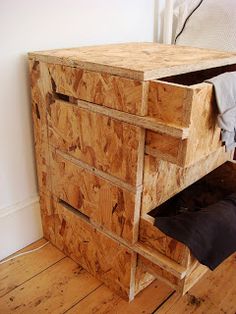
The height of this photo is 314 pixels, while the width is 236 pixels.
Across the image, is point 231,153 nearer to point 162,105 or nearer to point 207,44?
point 207,44

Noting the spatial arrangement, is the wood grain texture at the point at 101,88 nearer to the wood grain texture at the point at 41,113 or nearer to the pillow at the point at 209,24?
the wood grain texture at the point at 41,113

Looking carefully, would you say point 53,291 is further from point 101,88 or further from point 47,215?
point 101,88

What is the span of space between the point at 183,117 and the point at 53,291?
784 millimetres

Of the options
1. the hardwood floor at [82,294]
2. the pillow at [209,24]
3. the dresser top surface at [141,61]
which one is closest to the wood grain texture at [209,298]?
the hardwood floor at [82,294]

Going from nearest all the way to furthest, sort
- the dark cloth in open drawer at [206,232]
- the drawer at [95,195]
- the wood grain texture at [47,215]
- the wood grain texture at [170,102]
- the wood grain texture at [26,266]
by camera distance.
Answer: the wood grain texture at [170,102] < the dark cloth in open drawer at [206,232] < the drawer at [95,195] < the wood grain texture at [26,266] < the wood grain texture at [47,215]

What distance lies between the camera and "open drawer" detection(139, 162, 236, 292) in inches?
A: 34.1

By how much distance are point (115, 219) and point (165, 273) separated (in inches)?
8.7

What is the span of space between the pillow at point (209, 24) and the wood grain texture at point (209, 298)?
3.21 ft

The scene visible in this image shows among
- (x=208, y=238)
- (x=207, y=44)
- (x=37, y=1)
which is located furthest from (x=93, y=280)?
(x=207, y=44)

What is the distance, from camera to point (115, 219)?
98 centimetres

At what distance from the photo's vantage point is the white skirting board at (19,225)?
1.21 meters

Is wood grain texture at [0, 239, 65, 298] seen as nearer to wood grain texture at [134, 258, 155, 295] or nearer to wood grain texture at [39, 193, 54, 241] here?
wood grain texture at [39, 193, 54, 241]

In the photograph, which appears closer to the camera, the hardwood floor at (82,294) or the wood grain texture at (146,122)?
the wood grain texture at (146,122)

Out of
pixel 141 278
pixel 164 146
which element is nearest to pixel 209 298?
pixel 141 278
